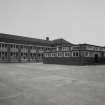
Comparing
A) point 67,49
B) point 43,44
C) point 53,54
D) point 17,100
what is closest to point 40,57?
point 43,44

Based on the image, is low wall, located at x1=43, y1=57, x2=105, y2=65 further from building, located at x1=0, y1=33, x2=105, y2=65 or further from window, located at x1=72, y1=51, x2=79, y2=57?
window, located at x1=72, y1=51, x2=79, y2=57

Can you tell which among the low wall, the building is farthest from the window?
the low wall

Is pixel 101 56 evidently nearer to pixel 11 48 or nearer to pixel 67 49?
pixel 67 49

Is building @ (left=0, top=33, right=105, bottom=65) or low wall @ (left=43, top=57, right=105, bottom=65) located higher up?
building @ (left=0, top=33, right=105, bottom=65)

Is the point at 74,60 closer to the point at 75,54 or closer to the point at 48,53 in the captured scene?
the point at 75,54

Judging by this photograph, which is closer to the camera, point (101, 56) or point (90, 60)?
point (90, 60)

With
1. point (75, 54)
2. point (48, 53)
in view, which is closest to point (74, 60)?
point (75, 54)

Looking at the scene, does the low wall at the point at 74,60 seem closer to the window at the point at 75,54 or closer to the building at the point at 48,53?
the building at the point at 48,53

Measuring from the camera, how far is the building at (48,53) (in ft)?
108

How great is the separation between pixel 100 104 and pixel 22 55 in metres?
43.0

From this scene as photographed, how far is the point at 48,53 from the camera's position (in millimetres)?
41156

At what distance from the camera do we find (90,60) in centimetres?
3462

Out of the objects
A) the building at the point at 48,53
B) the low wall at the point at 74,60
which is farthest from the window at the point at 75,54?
the low wall at the point at 74,60

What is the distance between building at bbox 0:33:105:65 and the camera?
108ft
